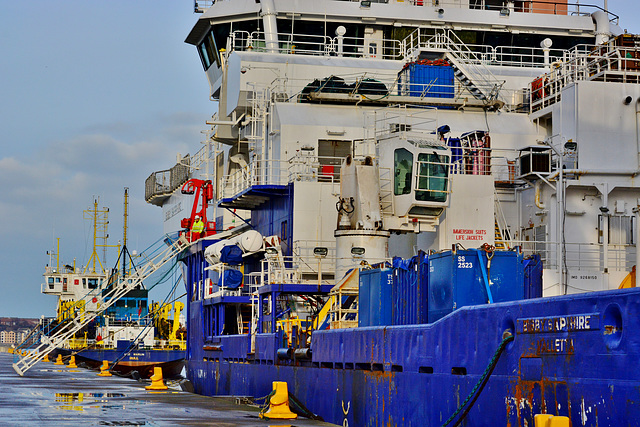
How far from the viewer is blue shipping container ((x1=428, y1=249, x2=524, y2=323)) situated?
→ 48.3 ft

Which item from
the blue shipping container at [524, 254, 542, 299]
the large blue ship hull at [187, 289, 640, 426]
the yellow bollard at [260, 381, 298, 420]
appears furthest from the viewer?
the yellow bollard at [260, 381, 298, 420]

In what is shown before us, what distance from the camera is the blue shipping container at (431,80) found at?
30.9 metres

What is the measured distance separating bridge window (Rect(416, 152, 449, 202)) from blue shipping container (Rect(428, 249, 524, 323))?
7.54 metres

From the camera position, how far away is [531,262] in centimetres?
1628

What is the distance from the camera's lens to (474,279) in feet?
48.5

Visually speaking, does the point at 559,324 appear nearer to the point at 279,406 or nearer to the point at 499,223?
the point at 279,406

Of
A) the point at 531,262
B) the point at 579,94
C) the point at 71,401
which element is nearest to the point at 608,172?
the point at 579,94

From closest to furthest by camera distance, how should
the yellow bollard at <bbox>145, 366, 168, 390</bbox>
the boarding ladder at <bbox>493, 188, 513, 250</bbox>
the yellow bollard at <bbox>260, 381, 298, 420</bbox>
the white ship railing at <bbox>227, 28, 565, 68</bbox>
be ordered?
the yellow bollard at <bbox>260, 381, 298, 420</bbox> → the boarding ladder at <bbox>493, 188, 513, 250</bbox> → the yellow bollard at <bbox>145, 366, 168, 390</bbox> → the white ship railing at <bbox>227, 28, 565, 68</bbox>

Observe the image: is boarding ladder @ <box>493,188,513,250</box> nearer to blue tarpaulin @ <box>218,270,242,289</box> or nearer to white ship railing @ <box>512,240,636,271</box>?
white ship railing @ <box>512,240,636,271</box>

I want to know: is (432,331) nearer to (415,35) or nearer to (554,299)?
(554,299)

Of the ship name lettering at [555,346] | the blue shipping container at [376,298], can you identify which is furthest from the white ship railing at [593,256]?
the ship name lettering at [555,346]

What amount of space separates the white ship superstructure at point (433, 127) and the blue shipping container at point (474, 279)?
6991 mm

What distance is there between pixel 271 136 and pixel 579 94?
377 inches

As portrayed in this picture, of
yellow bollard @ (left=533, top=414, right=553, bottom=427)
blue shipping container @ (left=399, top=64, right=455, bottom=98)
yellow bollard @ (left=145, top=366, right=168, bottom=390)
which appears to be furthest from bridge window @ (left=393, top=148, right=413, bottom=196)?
yellow bollard @ (left=533, top=414, right=553, bottom=427)
